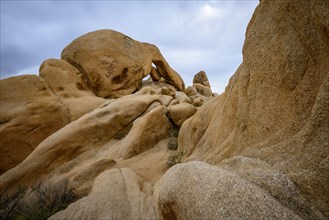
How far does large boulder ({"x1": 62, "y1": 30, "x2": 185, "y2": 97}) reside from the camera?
55.0 feet

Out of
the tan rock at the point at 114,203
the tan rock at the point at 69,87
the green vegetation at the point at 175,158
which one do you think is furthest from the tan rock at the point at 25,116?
the tan rock at the point at 114,203

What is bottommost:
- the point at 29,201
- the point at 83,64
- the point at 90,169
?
the point at 29,201

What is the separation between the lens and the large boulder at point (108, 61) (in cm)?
1677

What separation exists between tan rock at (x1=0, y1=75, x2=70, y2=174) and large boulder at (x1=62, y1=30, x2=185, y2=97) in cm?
338

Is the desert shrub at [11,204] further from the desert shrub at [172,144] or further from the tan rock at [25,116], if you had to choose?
the tan rock at [25,116]

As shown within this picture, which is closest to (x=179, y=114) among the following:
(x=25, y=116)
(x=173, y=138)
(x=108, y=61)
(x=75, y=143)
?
(x=173, y=138)

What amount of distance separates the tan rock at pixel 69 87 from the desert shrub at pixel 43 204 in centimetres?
768

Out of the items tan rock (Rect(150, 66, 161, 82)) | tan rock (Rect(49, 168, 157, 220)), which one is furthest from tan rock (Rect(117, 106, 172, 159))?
tan rock (Rect(150, 66, 161, 82))

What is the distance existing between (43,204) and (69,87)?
420 inches

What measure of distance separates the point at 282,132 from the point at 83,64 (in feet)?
51.4

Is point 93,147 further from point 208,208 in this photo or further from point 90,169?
point 208,208

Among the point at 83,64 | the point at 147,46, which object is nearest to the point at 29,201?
the point at 83,64

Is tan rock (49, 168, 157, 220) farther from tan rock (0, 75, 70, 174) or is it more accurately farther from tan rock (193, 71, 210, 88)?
tan rock (193, 71, 210, 88)

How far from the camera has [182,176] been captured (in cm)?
337
